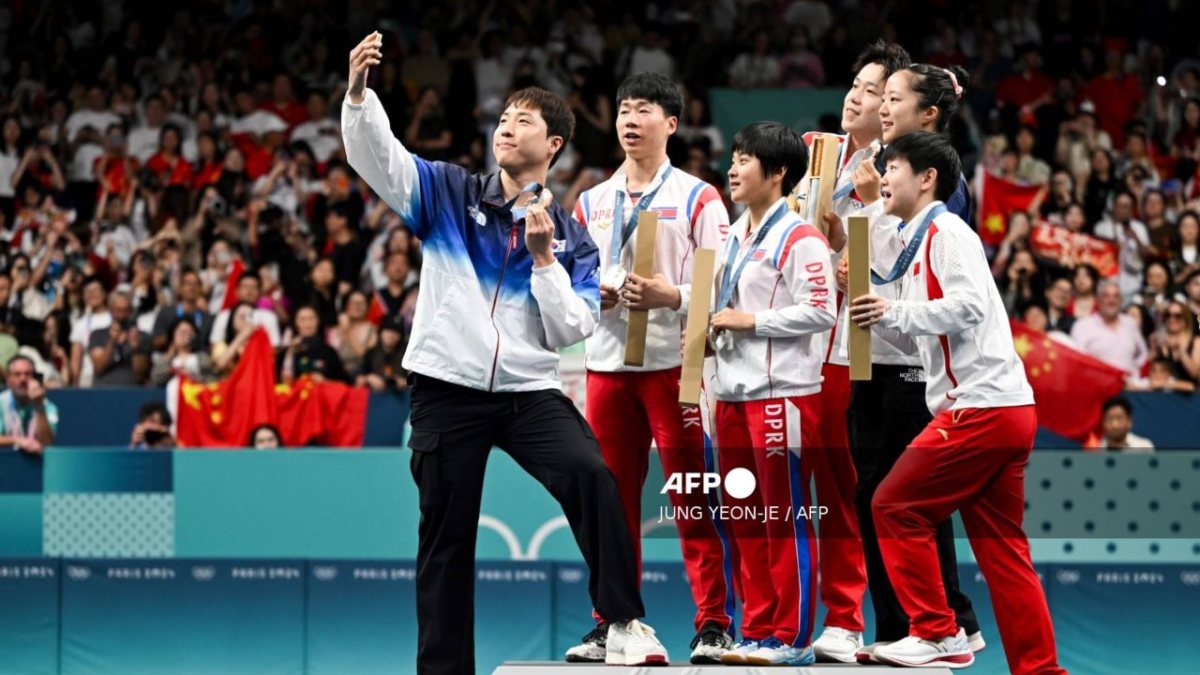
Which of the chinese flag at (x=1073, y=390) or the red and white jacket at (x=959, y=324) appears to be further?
the chinese flag at (x=1073, y=390)

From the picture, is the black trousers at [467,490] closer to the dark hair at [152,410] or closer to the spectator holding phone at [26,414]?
the dark hair at [152,410]

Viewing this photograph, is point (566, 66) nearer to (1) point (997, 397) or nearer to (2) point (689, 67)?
(2) point (689, 67)

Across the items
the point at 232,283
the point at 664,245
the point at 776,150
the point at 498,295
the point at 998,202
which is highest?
the point at 998,202

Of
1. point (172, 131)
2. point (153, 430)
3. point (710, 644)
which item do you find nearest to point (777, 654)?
point (710, 644)

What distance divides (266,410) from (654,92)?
18.1ft

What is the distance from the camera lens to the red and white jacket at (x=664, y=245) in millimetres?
6828

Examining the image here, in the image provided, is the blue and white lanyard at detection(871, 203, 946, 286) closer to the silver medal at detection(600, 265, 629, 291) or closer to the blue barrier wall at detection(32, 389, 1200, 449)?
the silver medal at detection(600, 265, 629, 291)

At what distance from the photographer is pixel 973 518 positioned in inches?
246

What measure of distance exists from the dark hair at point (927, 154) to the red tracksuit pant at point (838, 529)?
98cm

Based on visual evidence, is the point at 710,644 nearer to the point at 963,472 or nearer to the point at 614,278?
the point at 963,472

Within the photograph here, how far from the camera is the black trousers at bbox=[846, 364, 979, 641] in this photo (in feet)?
21.7

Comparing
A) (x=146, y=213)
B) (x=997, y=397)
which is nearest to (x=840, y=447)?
(x=997, y=397)

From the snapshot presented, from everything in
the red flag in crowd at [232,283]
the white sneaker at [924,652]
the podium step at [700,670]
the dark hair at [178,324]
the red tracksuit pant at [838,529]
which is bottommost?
the podium step at [700,670]

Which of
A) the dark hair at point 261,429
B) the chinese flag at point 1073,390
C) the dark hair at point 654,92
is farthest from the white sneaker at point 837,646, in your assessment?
the dark hair at point 261,429
